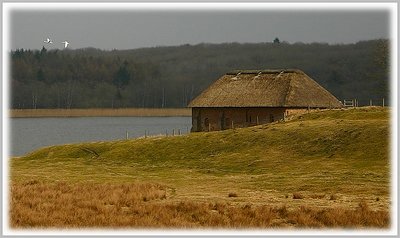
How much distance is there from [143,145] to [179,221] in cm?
3409

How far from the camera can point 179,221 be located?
2375cm

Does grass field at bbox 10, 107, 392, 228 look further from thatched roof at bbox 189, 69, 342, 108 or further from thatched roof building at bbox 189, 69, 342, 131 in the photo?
thatched roof at bbox 189, 69, 342, 108

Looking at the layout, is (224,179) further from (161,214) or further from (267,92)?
(267,92)

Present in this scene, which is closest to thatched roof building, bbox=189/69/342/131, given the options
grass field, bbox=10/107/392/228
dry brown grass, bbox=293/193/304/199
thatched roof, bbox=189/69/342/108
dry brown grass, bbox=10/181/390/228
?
thatched roof, bbox=189/69/342/108

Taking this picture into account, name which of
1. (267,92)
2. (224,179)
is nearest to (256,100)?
(267,92)

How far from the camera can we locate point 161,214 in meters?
25.0

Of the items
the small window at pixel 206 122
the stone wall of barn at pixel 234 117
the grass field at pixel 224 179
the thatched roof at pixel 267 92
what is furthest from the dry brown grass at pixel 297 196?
the small window at pixel 206 122

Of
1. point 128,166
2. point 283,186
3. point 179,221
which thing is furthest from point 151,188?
point 128,166

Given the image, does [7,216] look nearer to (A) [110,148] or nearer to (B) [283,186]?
(B) [283,186]

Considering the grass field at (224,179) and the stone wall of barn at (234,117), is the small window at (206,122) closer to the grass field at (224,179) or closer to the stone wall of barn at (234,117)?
the stone wall of barn at (234,117)

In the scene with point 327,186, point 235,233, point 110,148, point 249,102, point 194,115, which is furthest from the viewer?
point 194,115

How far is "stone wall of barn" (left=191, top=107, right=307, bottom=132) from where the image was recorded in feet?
243

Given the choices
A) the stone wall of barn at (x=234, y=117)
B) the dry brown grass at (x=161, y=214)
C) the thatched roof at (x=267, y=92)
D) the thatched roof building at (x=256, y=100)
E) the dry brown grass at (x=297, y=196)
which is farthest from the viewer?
the thatched roof at (x=267, y=92)

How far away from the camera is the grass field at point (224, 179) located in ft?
80.2
